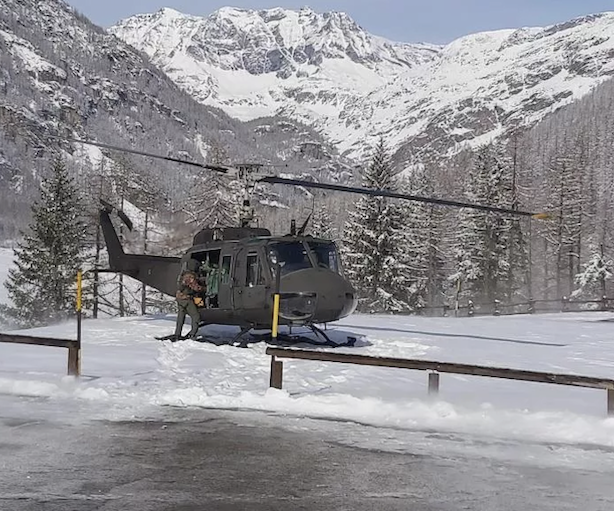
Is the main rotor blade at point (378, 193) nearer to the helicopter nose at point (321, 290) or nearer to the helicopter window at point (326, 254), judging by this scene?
the helicopter window at point (326, 254)

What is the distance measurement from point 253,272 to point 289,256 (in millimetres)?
990

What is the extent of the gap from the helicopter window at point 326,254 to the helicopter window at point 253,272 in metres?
1.28

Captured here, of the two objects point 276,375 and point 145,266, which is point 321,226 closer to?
point 145,266

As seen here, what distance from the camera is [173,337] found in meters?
17.7

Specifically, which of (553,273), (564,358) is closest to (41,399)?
(564,358)

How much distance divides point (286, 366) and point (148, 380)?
319 centimetres

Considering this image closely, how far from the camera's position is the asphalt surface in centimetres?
655

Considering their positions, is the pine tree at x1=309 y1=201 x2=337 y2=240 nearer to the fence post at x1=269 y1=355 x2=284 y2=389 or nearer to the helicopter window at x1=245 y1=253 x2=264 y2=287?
the helicopter window at x1=245 y1=253 x2=264 y2=287

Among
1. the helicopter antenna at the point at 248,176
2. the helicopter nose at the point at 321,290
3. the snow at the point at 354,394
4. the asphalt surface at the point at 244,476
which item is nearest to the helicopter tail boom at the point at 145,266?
the snow at the point at 354,394

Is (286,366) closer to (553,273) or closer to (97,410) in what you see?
(97,410)

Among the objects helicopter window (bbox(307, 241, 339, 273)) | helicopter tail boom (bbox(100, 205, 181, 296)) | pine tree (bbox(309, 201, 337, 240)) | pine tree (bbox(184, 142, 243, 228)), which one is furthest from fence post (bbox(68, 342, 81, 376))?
pine tree (bbox(309, 201, 337, 240))

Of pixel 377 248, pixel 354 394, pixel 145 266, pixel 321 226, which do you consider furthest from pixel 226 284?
pixel 321 226

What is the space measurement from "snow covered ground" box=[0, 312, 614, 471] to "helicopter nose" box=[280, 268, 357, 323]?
141 centimetres

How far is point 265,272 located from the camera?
54.6 ft
